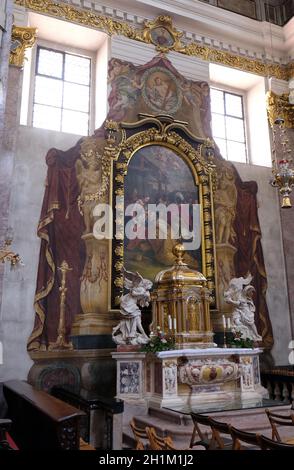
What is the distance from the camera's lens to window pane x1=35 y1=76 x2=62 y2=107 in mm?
10086

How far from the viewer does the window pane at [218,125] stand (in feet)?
39.2

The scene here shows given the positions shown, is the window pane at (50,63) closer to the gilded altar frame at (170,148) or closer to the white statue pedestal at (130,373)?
the gilded altar frame at (170,148)

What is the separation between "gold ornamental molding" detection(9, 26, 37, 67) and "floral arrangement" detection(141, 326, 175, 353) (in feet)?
20.0

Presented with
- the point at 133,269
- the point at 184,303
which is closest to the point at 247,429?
the point at 184,303

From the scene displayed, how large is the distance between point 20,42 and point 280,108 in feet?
22.6

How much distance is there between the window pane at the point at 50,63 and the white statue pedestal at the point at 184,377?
6.72 metres

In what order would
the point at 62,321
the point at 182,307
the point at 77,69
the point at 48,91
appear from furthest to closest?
1. the point at 77,69
2. the point at 48,91
3. the point at 62,321
4. the point at 182,307

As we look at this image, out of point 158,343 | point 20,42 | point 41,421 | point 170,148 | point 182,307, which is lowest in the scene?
point 41,421

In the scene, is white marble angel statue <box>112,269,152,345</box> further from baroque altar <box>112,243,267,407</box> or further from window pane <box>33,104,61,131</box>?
window pane <box>33,104,61,131</box>

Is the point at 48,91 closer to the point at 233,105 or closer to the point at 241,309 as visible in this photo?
the point at 233,105

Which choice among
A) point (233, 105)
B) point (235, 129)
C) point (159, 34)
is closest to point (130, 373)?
point (235, 129)

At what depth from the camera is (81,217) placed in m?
8.95

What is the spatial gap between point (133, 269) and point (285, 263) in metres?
4.23

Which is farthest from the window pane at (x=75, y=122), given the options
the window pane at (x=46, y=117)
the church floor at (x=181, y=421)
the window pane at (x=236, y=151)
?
the church floor at (x=181, y=421)
